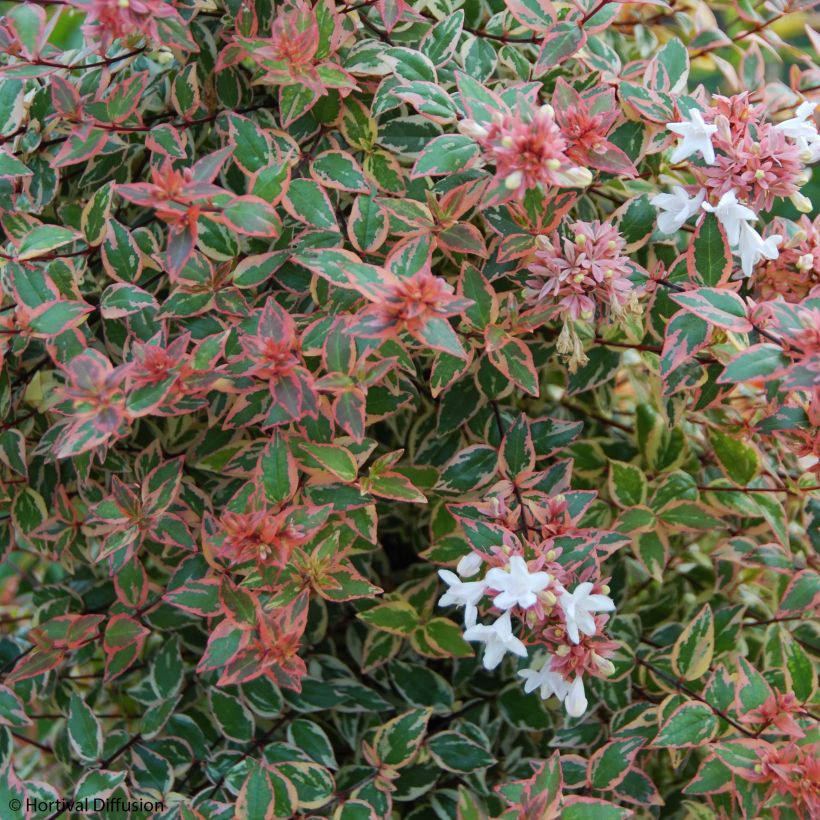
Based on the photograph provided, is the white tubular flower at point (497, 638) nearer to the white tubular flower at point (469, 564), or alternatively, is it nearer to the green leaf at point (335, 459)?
→ the white tubular flower at point (469, 564)

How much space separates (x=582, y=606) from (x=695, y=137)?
526mm

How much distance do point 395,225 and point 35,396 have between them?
556 mm

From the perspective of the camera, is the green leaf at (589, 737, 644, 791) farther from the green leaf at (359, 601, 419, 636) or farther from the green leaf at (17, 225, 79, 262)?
the green leaf at (17, 225, 79, 262)

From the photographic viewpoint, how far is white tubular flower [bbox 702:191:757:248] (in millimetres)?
945

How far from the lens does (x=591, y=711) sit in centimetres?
119

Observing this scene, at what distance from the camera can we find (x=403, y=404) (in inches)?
41.8

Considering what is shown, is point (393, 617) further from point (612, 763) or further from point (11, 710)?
point (11, 710)

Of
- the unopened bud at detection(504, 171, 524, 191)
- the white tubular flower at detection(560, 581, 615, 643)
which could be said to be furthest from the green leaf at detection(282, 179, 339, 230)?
the white tubular flower at detection(560, 581, 615, 643)

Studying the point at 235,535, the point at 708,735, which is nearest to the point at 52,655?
the point at 235,535

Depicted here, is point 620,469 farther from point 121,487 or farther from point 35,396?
point 35,396

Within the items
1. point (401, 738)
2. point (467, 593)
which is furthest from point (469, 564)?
point (401, 738)

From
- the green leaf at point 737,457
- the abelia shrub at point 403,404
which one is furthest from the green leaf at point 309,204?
the green leaf at point 737,457

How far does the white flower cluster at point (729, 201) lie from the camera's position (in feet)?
3.12

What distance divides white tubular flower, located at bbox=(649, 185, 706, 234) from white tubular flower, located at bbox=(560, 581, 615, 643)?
43 cm
